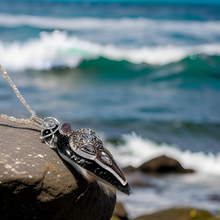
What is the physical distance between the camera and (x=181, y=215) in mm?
3062

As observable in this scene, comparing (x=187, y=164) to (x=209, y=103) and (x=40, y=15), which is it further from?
(x=40, y=15)

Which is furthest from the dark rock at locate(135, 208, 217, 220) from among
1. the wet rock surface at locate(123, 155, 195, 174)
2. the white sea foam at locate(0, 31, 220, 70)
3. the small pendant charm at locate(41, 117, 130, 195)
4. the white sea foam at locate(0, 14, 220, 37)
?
the white sea foam at locate(0, 14, 220, 37)

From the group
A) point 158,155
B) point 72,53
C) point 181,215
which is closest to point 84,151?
point 181,215

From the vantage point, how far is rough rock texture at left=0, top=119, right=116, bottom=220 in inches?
56.3

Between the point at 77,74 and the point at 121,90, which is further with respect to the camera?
the point at 77,74

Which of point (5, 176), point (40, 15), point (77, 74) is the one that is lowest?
point (5, 176)

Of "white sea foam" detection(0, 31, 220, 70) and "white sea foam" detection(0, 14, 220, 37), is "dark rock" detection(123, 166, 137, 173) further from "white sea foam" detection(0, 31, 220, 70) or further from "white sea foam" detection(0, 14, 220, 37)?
"white sea foam" detection(0, 14, 220, 37)

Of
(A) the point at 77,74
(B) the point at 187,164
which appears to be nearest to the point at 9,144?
(B) the point at 187,164

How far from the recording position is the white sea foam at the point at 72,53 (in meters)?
10.9

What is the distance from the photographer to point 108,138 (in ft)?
18.5

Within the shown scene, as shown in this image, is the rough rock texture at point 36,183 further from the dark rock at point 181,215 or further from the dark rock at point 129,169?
the dark rock at point 129,169

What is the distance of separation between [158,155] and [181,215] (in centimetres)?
209

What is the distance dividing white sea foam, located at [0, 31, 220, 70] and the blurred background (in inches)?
1.5

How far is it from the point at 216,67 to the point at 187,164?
6371mm
